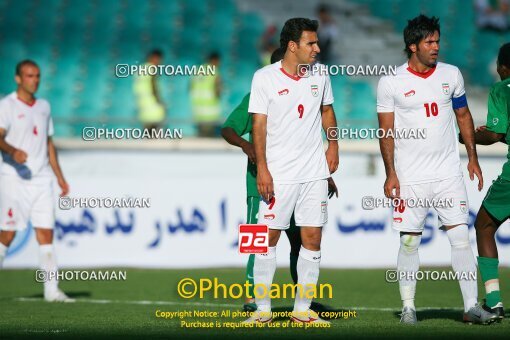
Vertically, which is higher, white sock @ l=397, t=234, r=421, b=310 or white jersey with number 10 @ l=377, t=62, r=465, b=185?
white jersey with number 10 @ l=377, t=62, r=465, b=185

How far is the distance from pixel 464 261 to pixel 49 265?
521 centimetres

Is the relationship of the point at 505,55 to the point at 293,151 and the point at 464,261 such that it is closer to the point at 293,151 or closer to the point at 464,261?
the point at 464,261

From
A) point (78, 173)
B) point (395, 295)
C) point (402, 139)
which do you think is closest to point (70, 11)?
point (78, 173)

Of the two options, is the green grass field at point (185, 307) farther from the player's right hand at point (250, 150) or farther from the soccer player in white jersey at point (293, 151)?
the player's right hand at point (250, 150)

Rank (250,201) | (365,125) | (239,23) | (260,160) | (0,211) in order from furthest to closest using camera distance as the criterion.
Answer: (239,23)
(365,125)
(0,211)
(250,201)
(260,160)

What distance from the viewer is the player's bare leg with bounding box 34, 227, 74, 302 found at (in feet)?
39.9

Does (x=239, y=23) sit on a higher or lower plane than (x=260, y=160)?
higher

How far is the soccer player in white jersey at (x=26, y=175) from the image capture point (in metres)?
12.4

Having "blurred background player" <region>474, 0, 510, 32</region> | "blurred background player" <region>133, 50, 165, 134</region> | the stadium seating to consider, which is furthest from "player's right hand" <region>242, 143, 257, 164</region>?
"blurred background player" <region>474, 0, 510, 32</region>

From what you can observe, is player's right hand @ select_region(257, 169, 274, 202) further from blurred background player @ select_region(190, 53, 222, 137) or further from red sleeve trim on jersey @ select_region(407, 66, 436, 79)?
blurred background player @ select_region(190, 53, 222, 137)

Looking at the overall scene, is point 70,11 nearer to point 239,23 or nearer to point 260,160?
point 239,23

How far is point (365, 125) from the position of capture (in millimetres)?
18531

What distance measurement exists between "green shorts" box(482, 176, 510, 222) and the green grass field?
37.7 inches

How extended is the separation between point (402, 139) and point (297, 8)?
1512 cm
